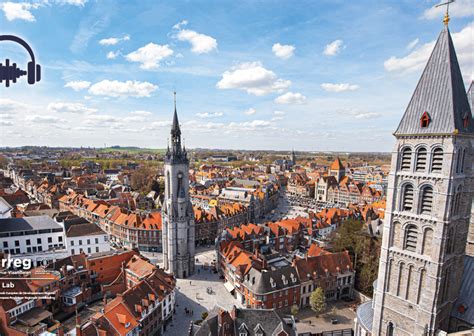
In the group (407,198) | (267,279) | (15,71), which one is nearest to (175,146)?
(267,279)

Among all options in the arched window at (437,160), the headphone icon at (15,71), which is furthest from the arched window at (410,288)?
→ the headphone icon at (15,71)

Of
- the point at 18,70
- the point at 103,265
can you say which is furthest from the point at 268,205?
the point at 18,70

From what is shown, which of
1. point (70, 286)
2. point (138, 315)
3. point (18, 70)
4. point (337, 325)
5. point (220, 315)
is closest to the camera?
point (18, 70)

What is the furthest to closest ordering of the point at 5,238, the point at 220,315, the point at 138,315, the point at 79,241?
the point at 79,241, the point at 5,238, the point at 138,315, the point at 220,315

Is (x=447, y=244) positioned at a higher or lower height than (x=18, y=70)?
lower

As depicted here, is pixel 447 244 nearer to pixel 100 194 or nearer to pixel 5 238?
pixel 5 238

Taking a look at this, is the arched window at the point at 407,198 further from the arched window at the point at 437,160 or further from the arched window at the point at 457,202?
the arched window at the point at 457,202
